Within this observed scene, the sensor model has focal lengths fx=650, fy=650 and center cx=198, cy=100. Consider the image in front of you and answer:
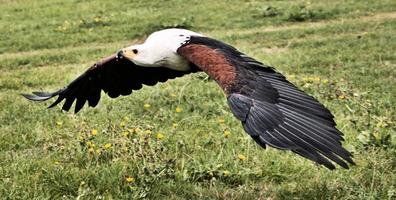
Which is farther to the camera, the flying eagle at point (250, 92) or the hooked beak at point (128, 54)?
the hooked beak at point (128, 54)

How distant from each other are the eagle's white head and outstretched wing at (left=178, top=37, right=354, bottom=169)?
128mm

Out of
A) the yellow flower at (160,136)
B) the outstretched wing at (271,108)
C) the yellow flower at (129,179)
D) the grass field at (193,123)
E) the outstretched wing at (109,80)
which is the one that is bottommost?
the grass field at (193,123)

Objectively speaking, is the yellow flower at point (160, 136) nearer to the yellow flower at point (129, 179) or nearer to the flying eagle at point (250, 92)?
the flying eagle at point (250, 92)

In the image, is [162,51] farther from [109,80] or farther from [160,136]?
[160,136]

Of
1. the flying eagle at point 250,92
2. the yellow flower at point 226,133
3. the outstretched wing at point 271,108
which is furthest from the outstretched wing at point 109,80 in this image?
the outstretched wing at point 271,108

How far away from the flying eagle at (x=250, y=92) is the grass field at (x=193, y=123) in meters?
0.57

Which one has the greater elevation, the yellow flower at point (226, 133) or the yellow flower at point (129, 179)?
the yellow flower at point (129, 179)

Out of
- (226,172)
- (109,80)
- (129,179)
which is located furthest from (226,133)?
(129,179)

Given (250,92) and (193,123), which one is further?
(193,123)

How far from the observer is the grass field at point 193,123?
455 centimetres

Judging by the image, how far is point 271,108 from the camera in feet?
11.5

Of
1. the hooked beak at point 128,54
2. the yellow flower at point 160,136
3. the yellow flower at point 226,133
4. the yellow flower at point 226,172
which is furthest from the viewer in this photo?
the yellow flower at point 226,133

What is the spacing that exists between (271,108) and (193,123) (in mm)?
2538

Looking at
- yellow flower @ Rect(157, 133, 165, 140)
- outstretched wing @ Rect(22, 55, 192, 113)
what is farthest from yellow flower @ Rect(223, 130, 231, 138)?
outstretched wing @ Rect(22, 55, 192, 113)
